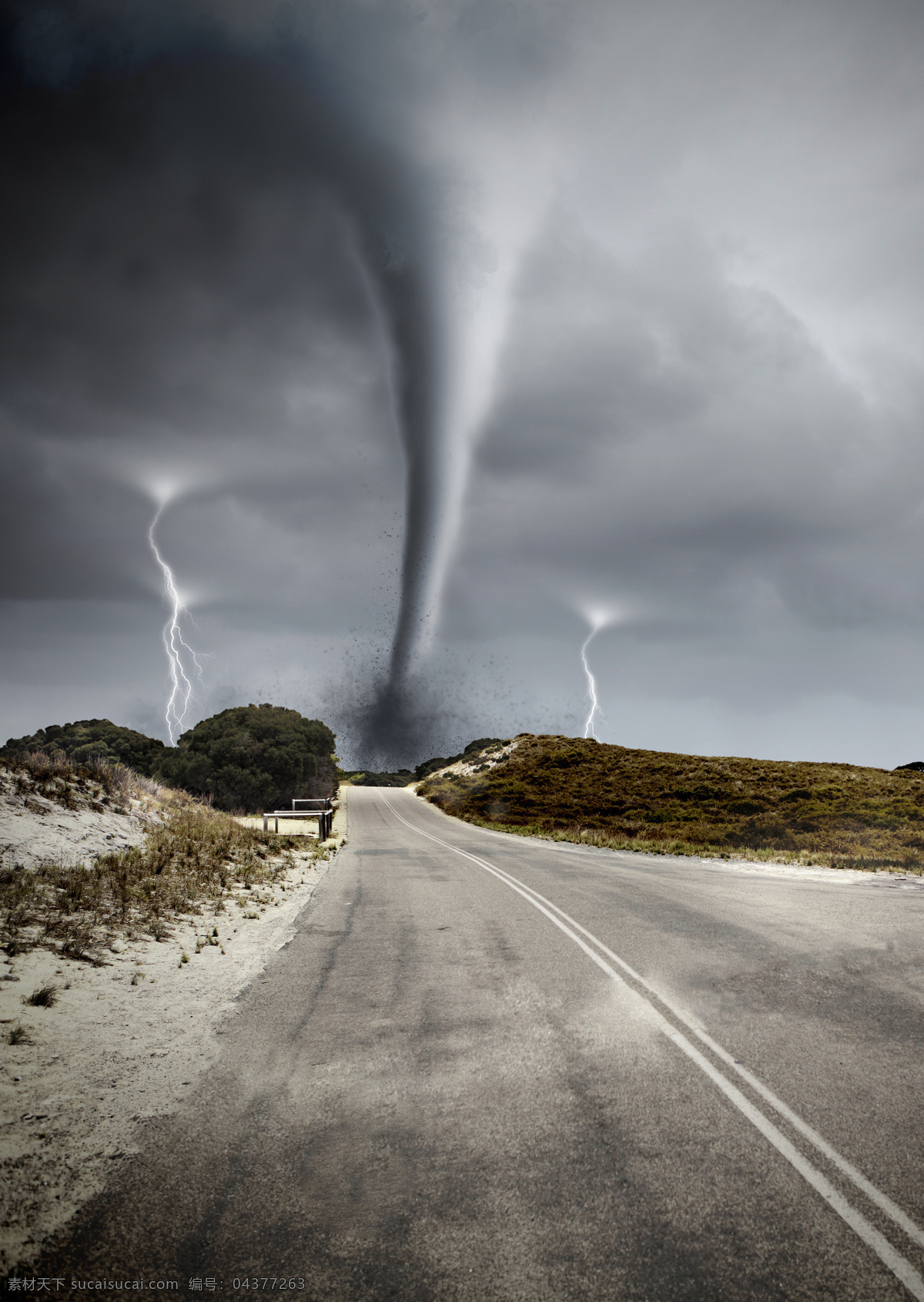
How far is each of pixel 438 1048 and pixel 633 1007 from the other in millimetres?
2081

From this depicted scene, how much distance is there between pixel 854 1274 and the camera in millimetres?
2820

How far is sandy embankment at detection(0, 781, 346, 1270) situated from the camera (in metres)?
3.53

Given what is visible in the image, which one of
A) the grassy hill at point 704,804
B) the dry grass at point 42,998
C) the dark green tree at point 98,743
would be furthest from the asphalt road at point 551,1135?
the dark green tree at point 98,743

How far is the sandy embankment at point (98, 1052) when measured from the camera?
3529 millimetres

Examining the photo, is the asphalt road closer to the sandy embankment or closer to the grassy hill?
the sandy embankment

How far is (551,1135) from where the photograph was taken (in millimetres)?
3986

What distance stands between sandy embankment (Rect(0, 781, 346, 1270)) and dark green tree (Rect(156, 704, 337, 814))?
1283 inches

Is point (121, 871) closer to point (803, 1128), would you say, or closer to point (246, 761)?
point (803, 1128)

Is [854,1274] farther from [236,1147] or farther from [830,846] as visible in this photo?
[830,846]

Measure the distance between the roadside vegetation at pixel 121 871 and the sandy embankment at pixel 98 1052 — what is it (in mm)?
626

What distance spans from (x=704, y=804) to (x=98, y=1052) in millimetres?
39869

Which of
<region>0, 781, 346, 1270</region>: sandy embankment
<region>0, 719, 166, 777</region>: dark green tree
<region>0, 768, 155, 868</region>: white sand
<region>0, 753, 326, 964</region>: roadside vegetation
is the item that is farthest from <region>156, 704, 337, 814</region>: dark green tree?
<region>0, 781, 346, 1270</region>: sandy embankment

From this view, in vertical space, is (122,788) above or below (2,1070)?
above

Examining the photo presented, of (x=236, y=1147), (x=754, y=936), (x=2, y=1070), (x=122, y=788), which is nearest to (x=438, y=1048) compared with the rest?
(x=236, y=1147)
